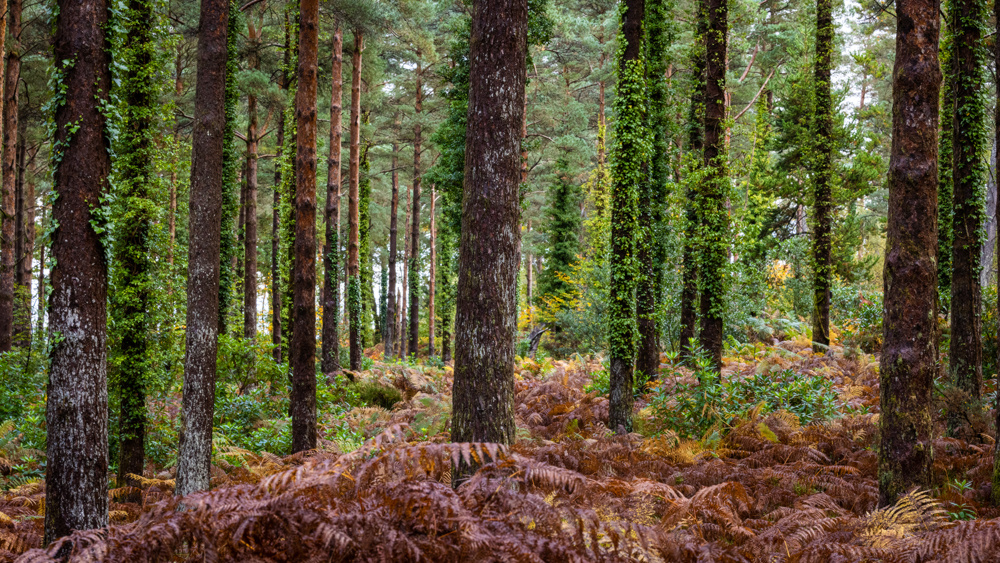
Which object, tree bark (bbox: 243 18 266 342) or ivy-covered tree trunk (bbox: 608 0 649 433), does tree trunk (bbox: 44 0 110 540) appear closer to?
ivy-covered tree trunk (bbox: 608 0 649 433)

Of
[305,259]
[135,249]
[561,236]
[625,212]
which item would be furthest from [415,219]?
[135,249]

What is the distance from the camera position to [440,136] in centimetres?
1427

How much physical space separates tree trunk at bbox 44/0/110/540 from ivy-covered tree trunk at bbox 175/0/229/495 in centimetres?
132

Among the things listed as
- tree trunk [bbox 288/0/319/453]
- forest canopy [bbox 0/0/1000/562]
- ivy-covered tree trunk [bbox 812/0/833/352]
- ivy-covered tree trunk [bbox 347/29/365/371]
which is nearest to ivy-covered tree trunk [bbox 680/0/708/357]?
forest canopy [bbox 0/0/1000/562]

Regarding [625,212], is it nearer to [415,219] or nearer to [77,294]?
[77,294]

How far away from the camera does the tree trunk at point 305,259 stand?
325 inches

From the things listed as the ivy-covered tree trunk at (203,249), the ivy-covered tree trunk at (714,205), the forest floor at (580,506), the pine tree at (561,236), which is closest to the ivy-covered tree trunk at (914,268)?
the forest floor at (580,506)

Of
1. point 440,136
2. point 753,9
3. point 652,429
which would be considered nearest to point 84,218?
point 652,429

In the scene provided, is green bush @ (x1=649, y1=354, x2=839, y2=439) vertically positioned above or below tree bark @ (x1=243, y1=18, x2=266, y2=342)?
below

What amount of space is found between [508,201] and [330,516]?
296 cm

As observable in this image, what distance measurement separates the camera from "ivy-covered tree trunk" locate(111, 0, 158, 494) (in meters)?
7.16

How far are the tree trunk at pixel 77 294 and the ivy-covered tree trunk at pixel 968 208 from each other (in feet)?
30.6

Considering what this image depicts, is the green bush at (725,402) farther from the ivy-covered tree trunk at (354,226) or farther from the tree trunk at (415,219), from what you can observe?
the tree trunk at (415,219)

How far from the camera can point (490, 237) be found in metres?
4.92
